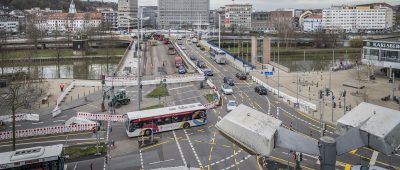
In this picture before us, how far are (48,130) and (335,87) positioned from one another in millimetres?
32791

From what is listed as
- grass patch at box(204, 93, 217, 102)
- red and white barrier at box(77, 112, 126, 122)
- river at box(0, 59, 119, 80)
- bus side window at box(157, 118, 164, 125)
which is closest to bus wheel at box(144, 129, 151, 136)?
bus side window at box(157, 118, 164, 125)

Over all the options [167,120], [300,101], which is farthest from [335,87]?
[167,120]

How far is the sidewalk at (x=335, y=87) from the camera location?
1446 inches

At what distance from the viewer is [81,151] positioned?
2422 cm

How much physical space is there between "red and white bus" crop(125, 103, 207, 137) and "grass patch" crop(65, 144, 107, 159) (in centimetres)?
290

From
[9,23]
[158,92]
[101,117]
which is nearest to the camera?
[101,117]

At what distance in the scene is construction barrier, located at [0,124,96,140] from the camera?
92.7 ft

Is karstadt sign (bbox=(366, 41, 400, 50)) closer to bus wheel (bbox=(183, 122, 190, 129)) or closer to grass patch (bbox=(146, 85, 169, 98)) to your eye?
grass patch (bbox=(146, 85, 169, 98))

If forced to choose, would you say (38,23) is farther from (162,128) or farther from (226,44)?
(162,128)

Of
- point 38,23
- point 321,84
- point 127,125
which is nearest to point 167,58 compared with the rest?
point 321,84

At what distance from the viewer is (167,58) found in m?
77.1

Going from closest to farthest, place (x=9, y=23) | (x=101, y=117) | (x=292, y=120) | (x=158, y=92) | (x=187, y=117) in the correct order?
(x=187, y=117), (x=292, y=120), (x=101, y=117), (x=158, y=92), (x=9, y=23)

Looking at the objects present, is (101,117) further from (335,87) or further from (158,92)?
(335,87)

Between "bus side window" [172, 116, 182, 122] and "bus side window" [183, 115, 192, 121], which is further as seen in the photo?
"bus side window" [183, 115, 192, 121]
